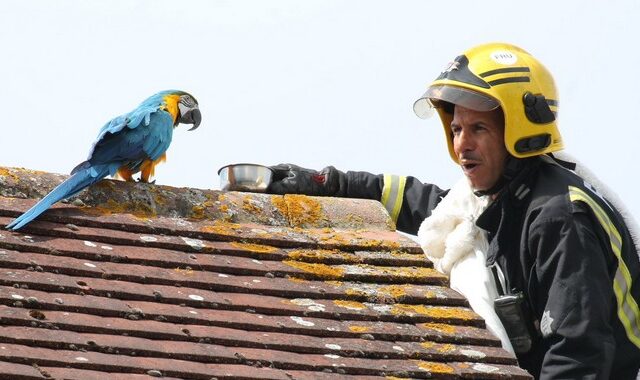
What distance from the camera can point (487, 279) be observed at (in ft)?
17.5

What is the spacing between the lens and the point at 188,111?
7363 mm

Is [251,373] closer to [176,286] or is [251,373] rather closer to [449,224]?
[176,286]

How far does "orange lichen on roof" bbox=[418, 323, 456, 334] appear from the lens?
4.81 meters

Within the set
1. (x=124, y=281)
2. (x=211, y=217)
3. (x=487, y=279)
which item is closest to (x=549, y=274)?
(x=487, y=279)

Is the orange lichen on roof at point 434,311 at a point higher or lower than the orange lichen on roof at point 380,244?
lower

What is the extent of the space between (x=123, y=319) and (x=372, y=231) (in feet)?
5.08

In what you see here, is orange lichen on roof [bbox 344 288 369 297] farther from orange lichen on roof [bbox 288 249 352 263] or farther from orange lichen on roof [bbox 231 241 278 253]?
orange lichen on roof [bbox 231 241 278 253]

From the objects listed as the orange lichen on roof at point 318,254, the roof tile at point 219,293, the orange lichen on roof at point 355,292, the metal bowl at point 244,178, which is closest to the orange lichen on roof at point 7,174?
the roof tile at point 219,293

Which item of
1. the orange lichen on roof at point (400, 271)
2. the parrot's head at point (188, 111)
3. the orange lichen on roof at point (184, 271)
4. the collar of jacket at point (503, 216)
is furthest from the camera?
the parrot's head at point (188, 111)

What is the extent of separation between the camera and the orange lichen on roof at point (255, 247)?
5145mm

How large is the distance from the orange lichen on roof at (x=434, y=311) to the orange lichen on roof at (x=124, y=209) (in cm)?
109

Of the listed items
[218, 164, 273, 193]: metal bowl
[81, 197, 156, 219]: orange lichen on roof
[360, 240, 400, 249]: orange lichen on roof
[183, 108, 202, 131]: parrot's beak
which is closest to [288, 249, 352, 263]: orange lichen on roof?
[360, 240, 400, 249]: orange lichen on roof

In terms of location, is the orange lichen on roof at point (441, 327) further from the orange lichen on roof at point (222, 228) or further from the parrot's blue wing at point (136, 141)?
the parrot's blue wing at point (136, 141)

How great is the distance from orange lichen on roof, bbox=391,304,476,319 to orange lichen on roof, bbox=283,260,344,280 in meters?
0.28
